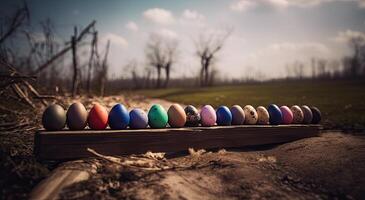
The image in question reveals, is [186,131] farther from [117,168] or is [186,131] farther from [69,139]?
[69,139]

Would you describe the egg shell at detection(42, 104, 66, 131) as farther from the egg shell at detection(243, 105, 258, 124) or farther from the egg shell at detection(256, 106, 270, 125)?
the egg shell at detection(256, 106, 270, 125)

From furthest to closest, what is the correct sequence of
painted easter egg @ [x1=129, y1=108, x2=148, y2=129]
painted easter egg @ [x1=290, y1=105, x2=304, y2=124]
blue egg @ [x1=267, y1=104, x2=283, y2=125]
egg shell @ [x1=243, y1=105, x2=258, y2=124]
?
painted easter egg @ [x1=290, y1=105, x2=304, y2=124] → blue egg @ [x1=267, y1=104, x2=283, y2=125] → egg shell @ [x1=243, y1=105, x2=258, y2=124] → painted easter egg @ [x1=129, y1=108, x2=148, y2=129]

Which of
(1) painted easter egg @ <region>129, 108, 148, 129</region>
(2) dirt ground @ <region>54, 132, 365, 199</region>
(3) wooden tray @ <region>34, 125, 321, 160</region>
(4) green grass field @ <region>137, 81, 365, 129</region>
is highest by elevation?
(4) green grass field @ <region>137, 81, 365, 129</region>

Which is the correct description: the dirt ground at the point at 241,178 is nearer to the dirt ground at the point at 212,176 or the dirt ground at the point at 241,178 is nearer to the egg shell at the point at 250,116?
the dirt ground at the point at 212,176

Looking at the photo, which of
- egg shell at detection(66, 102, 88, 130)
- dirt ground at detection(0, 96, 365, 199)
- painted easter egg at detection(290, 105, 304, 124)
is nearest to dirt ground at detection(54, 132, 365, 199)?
dirt ground at detection(0, 96, 365, 199)

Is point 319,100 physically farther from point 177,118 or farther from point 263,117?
point 177,118

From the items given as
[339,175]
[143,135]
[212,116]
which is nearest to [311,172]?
[339,175]

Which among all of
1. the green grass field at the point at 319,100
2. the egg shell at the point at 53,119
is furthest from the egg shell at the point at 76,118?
the green grass field at the point at 319,100
